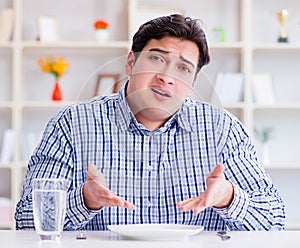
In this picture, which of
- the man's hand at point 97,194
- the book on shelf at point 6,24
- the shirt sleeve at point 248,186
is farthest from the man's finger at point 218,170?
the book on shelf at point 6,24

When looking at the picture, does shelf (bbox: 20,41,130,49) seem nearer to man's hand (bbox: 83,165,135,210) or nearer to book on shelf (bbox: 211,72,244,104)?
book on shelf (bbox: 211,72,244,104)

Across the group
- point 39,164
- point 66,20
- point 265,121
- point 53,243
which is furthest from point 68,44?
point 53,243

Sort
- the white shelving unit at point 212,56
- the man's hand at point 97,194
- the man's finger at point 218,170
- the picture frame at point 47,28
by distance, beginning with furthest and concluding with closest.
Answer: the white shelving unit at point 212,56, the picture frame at point 47,28, the man's finger at point 218,170, the man's hand at point 97,194

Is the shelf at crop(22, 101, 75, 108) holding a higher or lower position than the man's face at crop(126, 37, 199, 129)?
lower

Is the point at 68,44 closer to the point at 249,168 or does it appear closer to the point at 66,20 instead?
the point at 66,20

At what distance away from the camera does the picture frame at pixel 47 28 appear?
4176 mm

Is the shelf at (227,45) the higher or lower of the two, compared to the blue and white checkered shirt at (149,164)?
higher

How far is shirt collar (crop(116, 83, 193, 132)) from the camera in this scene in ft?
5.60

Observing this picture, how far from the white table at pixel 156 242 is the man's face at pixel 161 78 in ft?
1.04

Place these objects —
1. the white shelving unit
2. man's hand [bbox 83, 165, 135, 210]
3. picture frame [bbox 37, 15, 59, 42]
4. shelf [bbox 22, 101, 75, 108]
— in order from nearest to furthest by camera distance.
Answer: man's hand [bbox 83, 165, 135, 210]
shelf [bbox 22, 101, 75, 108]
picture frame [bbox 37, 15, 59, 42]
the white shelving unit

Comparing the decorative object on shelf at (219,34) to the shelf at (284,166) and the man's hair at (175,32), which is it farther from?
the man's hair at (175,32)

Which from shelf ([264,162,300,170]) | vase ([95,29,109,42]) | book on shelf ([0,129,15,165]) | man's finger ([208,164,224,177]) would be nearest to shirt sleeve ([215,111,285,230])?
man's finger ([208,164,224,177])

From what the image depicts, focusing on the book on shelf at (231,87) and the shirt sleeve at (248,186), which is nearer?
the shirt sleeve at (248,186)

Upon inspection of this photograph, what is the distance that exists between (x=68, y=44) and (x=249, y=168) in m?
2.42
